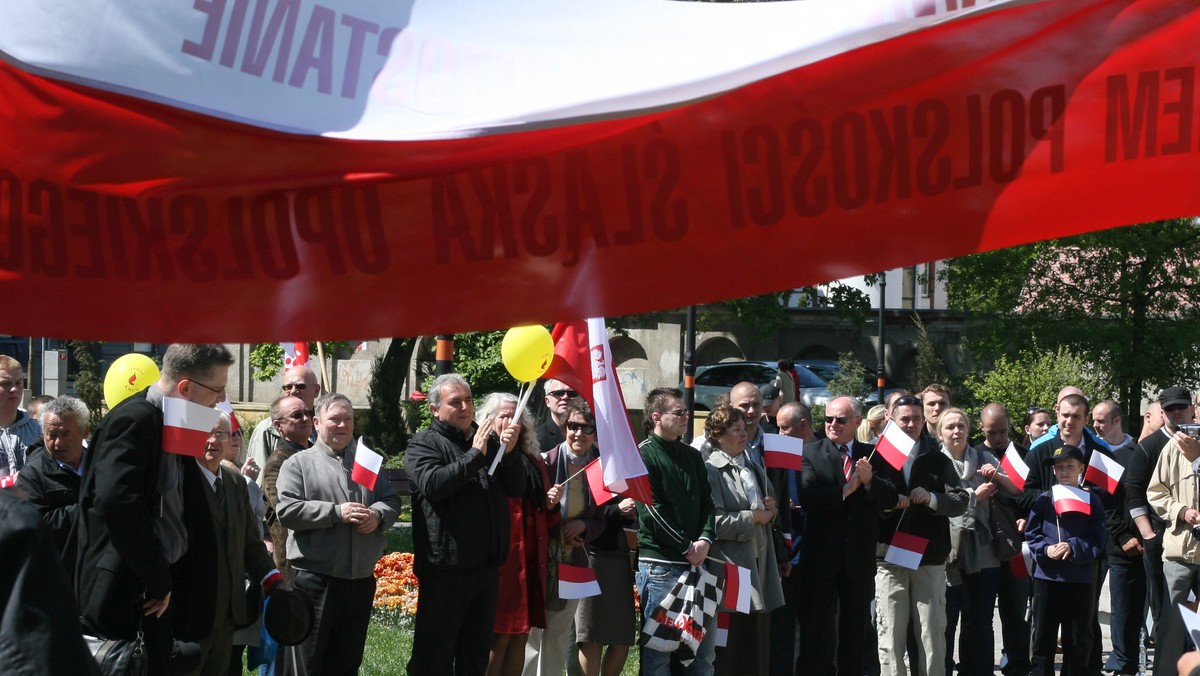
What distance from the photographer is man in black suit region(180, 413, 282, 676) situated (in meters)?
6.24

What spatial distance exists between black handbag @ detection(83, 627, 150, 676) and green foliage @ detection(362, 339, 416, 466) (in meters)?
23.0

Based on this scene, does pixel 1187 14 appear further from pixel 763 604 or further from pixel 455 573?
pixel 763 604

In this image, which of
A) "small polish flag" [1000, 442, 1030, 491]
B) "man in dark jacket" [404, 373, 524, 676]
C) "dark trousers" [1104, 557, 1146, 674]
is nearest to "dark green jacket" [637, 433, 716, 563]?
"man in dark jacket" [404, 373, 524, 676]

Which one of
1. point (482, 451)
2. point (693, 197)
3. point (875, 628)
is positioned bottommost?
point (875, 628)

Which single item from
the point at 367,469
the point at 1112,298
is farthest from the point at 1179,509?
the point at 1112,298

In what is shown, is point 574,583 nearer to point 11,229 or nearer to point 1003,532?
point 1003,532

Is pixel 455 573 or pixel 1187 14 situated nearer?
pixel 1187 14

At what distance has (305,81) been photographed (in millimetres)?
3529

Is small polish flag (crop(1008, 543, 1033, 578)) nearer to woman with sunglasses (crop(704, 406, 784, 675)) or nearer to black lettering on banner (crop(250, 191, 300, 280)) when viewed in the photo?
woman with sunglasses (crop(704, 406, 784, 675))

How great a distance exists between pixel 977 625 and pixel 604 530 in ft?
10.9

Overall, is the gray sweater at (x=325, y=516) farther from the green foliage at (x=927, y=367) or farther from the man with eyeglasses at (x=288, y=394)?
the green foliage at (x=927, y=367)

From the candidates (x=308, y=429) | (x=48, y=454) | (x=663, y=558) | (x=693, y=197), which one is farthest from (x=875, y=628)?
(x=693, y=197)

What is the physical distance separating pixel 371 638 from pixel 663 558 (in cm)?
271

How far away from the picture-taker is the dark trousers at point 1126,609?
11.6m
